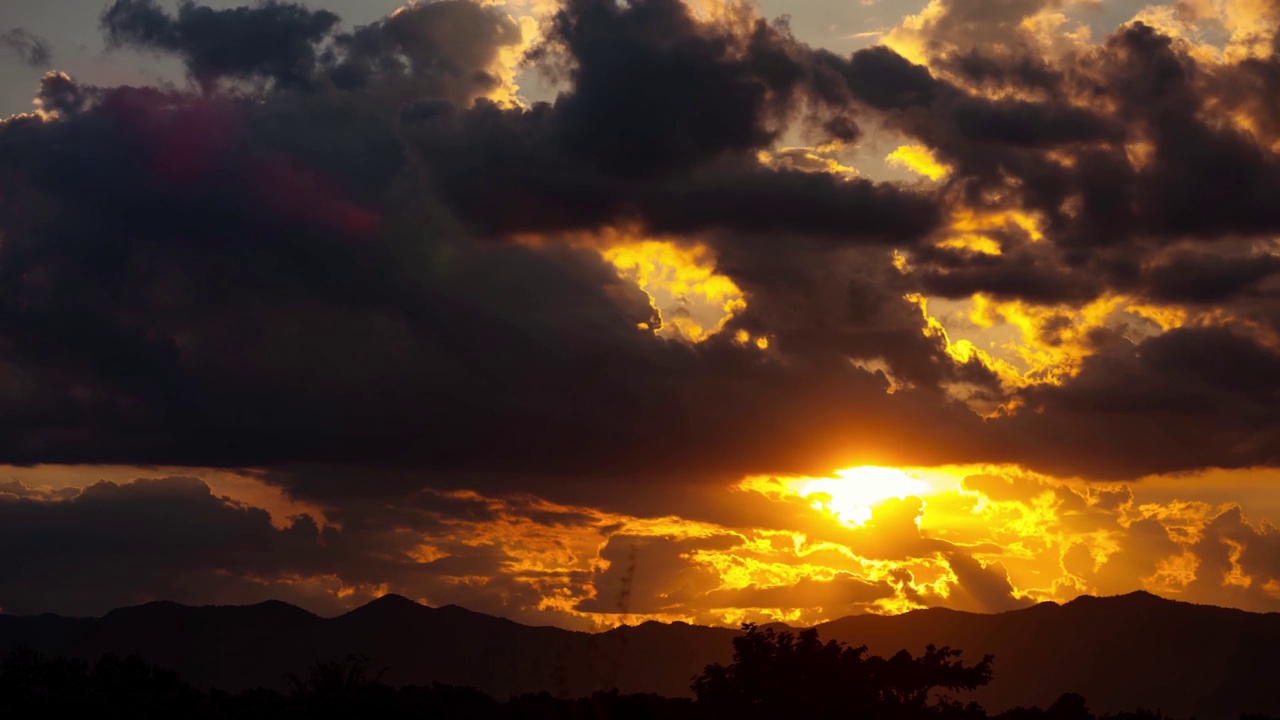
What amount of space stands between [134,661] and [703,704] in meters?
37.8

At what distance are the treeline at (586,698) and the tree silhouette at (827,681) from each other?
0.08 metres

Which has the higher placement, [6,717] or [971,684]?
[971,684]

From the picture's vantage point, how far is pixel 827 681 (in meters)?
95.9

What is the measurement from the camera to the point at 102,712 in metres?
77.0

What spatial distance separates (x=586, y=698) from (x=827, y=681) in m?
16.7

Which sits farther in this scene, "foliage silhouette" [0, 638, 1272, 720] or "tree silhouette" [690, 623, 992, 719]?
"tree silhouette" [690, 623, 992, 719]

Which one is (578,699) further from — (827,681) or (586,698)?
(827,681)

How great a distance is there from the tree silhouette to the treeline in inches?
3.3

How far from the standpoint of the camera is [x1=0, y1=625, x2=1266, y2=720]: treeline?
78.2 m

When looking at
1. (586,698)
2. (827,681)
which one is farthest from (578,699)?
(827,681)

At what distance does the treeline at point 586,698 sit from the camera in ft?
257

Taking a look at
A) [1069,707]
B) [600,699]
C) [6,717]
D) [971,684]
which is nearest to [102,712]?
[6,717]

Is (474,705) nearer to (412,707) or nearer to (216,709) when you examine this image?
(412,707)

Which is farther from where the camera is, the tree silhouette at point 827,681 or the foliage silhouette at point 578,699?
the tree silhouette at point 827,681
